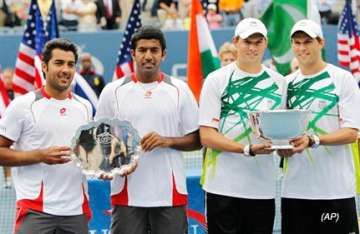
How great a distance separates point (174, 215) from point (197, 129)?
622mm

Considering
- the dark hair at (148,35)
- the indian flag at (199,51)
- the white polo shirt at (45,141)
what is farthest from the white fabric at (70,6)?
the white polo shirt at (45,141)

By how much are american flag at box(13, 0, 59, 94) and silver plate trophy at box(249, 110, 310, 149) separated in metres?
5.30

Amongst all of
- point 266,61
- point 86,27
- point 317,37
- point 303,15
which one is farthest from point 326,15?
point 317,37

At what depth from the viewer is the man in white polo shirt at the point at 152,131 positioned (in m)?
6.16

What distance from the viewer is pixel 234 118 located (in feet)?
20.3

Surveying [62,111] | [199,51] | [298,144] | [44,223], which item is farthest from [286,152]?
[199,51]

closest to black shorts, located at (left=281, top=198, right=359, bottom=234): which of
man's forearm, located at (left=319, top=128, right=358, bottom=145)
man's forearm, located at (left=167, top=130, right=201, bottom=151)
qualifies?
man's forearm, located at (left=319, top=128, right=358, bottom=145)

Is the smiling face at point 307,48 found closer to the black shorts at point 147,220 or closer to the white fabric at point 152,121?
→ the white fabric at point 152,121

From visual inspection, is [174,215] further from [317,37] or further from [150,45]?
[317,37]

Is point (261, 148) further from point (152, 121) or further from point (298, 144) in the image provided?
point (152, 121)

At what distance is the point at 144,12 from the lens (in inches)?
734

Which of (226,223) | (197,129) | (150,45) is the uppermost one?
(150,45)

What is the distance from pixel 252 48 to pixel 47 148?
156cm

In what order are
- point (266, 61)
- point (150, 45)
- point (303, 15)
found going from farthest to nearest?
point (266, 61) < point (303, 15) < point (150, 45)
